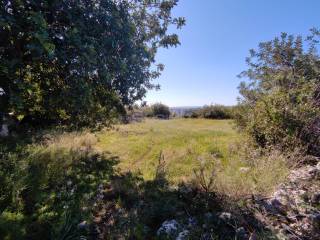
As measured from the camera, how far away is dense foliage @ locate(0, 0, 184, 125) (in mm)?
3289

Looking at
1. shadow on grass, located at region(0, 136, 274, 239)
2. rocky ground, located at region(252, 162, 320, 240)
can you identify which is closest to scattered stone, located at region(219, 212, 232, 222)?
shadow on grass, located at region(0, 136, 274, 239)

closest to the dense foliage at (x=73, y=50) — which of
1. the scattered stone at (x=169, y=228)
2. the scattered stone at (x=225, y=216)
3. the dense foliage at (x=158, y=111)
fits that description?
the scattered stone at (x=169, y=228)

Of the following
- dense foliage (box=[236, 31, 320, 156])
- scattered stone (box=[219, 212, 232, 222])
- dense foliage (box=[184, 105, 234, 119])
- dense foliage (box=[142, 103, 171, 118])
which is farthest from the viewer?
dense foliage (box=[142, 103, 171, 118])

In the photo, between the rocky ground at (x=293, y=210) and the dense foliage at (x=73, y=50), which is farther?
the dense foliage at (x=73, y=50)

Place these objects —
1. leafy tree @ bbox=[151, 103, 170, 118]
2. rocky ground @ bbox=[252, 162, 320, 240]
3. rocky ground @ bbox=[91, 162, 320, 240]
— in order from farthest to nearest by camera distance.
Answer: leafy tree @ bbox=[151, 103, 170, 118] < rocky ground @ bbox=[91, 162, 320, 240] < rocky ground @ bbox=[252, 162, 320, 240]

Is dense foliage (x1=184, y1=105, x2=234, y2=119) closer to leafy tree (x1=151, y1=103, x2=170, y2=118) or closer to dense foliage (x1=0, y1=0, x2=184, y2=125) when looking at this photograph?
leafy tree (x1=151, y1=103, x2=170, y2=118)

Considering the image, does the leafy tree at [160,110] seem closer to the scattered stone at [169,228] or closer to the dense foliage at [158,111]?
the dense foliage at [158,111]

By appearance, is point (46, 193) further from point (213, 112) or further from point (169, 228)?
point (213, 112)

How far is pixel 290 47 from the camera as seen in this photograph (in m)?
8.92

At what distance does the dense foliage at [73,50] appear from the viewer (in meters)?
3.29

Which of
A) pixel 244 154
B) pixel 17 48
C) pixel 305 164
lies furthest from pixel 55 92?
pixel 305 164

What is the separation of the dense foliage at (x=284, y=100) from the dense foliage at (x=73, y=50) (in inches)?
143

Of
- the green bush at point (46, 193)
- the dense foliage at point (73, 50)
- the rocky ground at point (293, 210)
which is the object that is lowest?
the green bush at point (46, 193)

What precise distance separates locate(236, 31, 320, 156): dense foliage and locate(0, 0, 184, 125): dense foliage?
3645mm
